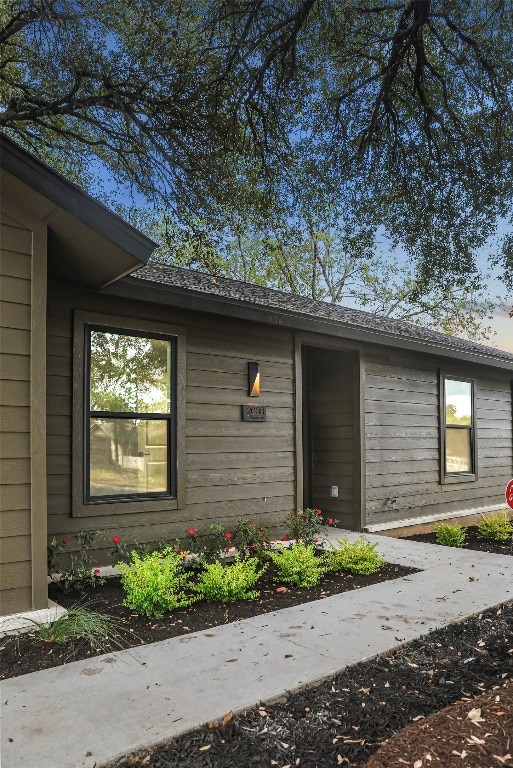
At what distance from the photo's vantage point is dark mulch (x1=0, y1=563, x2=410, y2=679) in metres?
3.16

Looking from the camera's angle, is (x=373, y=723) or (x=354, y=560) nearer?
(x=373, y=723)

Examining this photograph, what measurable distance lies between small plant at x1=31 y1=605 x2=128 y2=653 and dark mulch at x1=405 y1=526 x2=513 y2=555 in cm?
453

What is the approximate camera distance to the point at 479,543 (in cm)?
705

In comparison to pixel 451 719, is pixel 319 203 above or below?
above

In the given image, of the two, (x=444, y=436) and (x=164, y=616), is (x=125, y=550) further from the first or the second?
(x=444, y=436)

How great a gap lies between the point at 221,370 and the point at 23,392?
252 centimetres

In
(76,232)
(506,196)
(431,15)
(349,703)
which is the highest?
(431,15)

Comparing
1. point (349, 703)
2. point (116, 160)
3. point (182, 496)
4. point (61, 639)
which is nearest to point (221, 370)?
point (182, 496)

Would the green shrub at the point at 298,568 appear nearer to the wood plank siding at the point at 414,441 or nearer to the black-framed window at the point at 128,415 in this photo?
the black-framed window at the point at 128,415

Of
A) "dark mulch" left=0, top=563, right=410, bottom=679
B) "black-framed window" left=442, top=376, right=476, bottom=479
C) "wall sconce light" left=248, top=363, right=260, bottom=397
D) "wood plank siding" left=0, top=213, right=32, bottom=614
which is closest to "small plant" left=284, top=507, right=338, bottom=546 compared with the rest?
"dark mulch" left=0, top=563, right=410, bottom=679

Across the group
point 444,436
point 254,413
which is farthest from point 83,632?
point 444,436

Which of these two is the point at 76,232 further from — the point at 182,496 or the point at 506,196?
the point at 506,196

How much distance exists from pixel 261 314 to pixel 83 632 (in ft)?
11.5

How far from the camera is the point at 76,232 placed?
3.90m
